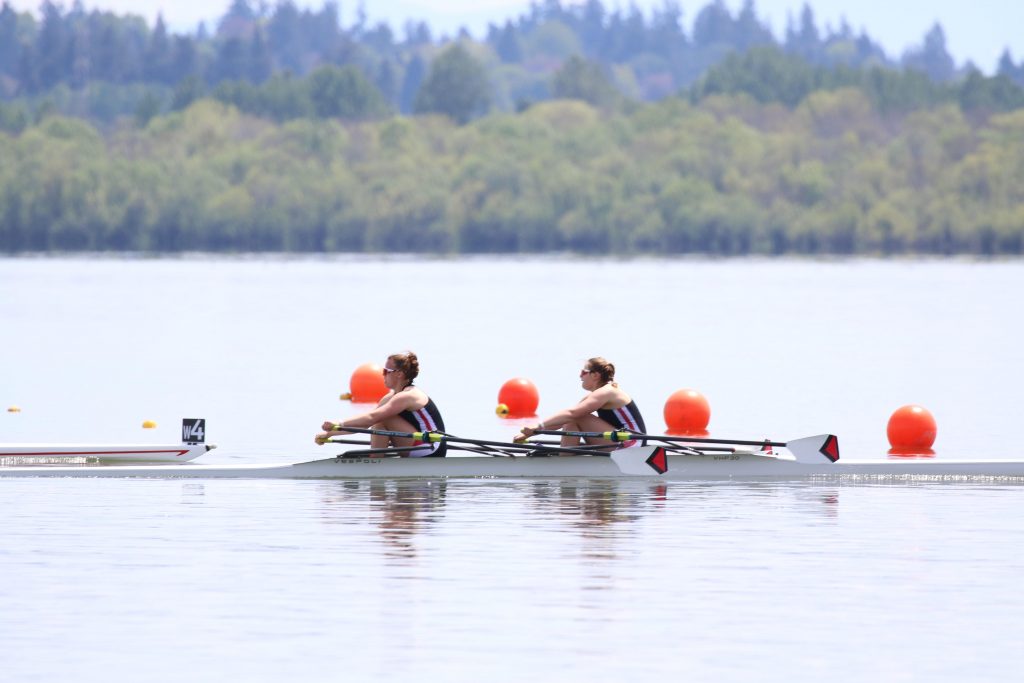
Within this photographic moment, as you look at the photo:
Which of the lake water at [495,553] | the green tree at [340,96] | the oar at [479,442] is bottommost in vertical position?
the lake water at [495,553]

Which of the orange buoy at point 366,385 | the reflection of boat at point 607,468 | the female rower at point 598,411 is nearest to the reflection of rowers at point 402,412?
the reflection of boat at point 607,468

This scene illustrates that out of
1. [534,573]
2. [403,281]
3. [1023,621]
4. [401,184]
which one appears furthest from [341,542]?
[401,184]

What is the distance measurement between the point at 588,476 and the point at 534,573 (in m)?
4.71

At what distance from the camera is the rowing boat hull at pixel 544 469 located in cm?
1795

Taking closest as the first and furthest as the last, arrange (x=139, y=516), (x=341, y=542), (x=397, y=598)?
(x=397, y=598), (x=341, y=542), (x=139, y=516)

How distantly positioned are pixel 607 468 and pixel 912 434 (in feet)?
17.1

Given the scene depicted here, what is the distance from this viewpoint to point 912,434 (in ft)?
71.8

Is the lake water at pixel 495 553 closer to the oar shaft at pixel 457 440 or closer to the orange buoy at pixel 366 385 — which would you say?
the oar shaft at pixel 457 440

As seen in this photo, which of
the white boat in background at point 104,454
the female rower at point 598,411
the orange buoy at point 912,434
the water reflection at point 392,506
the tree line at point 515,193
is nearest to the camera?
the water reflection at point 392,506

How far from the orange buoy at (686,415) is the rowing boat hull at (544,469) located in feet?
18.3

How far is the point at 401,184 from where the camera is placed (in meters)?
130

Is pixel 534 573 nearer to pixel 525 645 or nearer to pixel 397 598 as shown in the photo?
pixel 397 598

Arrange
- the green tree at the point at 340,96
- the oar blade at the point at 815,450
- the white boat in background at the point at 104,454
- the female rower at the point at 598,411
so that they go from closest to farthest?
the female rower at the point at 598,411 < the white boat in background at the point at 104,454 < the oar blade at the point at 815,450 < the green tree at the point at 340,96

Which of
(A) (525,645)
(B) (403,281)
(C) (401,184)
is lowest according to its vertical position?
(A) (525,645)
